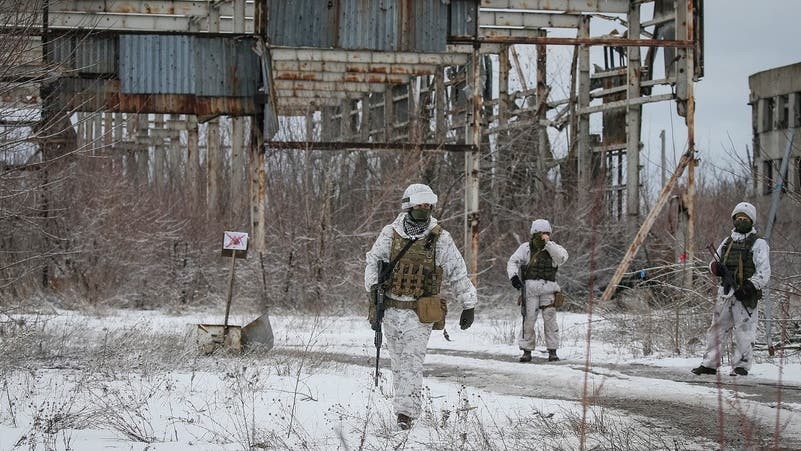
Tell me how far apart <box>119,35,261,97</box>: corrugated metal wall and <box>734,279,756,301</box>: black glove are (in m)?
13.5

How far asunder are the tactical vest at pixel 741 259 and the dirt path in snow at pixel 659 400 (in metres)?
1.22

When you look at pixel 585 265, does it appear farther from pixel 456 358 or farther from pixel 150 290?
pixel 456 358

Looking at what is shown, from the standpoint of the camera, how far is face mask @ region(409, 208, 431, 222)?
32.2ft

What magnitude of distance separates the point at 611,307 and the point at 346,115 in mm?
14724

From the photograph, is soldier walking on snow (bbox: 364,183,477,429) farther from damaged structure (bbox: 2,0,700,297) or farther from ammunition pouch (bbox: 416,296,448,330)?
damaged structure (bbox: 2,0,700,297)

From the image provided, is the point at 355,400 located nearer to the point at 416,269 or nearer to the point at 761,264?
the point at 416,269

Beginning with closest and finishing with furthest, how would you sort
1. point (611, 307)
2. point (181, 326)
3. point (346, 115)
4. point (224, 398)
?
point (224, 398), point (181, 326), point (611, 307), point (346, 115)

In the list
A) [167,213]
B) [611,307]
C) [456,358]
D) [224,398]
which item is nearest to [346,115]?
[167,213]

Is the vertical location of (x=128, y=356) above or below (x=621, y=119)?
below

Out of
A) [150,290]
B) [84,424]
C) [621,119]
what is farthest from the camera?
[621,119]

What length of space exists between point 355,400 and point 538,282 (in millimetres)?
5112

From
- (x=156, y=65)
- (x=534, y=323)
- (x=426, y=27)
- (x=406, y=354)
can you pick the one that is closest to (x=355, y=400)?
(x=406, y=354)

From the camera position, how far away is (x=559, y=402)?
11.4 m

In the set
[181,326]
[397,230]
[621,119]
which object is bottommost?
[181,326]
